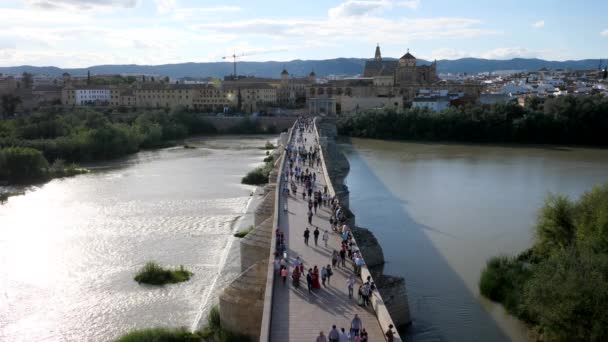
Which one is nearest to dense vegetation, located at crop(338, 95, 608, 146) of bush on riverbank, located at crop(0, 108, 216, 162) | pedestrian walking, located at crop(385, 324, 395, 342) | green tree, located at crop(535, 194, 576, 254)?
bush on riverbank, located at crop(0, 108, 216, 162)

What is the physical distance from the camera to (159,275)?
41.5 feet

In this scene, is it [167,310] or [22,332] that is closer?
[22,332]

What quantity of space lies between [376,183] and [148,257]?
11246 millimetres

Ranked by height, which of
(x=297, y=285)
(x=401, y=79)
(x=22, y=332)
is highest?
(x=401, y=79)

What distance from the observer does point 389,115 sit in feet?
142

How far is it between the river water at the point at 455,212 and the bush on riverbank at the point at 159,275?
170 inches

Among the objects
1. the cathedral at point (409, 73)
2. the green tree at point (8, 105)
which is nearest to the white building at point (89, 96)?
the green tree at point (8, 105)

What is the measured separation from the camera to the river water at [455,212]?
10.5 meters

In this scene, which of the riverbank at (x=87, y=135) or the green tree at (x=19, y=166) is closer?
the green tree at (x=19, y=166)

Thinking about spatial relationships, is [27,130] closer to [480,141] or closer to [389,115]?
[389,115]

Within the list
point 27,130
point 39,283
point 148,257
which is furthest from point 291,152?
point 27,130

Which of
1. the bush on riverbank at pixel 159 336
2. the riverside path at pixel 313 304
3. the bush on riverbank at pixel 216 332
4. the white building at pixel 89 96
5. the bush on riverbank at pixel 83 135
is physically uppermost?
the white building at pixel 89 96

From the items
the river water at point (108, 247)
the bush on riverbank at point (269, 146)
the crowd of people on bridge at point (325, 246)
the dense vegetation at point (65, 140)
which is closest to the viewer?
the crowd of people on bridge at point (325, 246)

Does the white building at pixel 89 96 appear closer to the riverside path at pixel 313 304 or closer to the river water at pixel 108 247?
the river water at pixel 108 247
